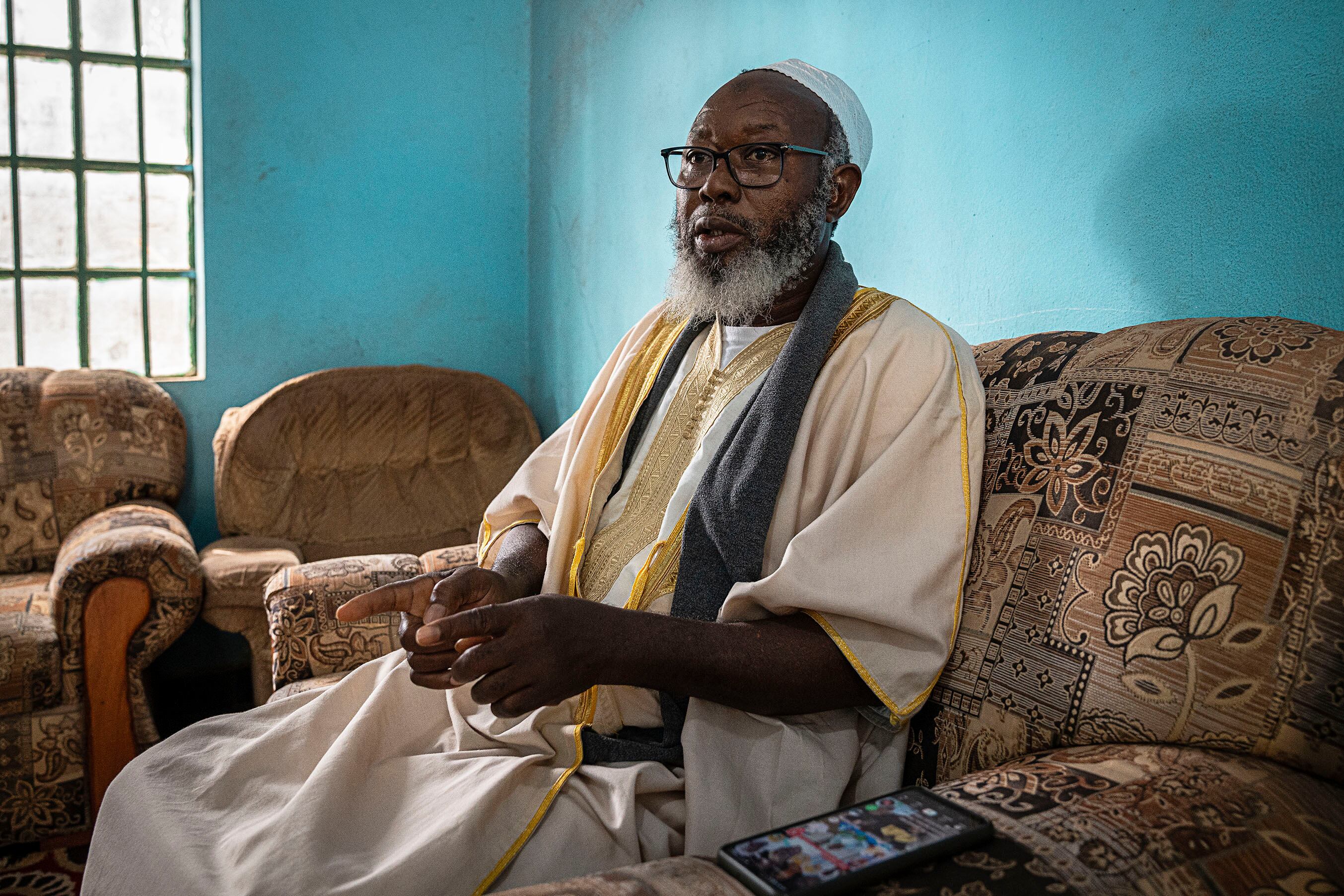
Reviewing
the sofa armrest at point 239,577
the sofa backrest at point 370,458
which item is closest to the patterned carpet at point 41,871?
the sofa armrest at point 239,577

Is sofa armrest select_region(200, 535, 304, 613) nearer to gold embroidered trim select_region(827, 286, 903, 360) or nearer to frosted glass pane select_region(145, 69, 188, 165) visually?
frosted glass pane select_region(145, 69, 188, 165)

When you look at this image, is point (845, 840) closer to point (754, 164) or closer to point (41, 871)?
point (754, 164)

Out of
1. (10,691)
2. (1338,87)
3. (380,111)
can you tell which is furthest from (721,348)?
(380,111)

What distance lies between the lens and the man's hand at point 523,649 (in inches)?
40.9

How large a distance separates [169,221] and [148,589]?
170 cm

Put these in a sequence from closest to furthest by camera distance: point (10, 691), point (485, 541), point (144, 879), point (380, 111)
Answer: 1. point (144, 879)
2. point (485, 541)
3. point (10, 691)
4. point (380, 111)

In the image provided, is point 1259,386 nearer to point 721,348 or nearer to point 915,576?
point 915,576

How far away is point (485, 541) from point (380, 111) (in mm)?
2477

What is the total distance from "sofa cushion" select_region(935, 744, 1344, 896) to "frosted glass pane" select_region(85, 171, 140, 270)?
3587mm

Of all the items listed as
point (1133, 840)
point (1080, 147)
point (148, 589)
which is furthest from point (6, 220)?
point (1133, 840)

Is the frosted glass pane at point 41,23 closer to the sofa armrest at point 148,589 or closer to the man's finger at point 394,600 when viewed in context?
the sofa armrest at point 148,589

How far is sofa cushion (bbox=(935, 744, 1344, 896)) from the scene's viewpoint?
77 centimetres

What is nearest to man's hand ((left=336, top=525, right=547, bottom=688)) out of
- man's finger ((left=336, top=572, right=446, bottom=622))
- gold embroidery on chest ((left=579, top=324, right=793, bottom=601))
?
man's finger ((left=336, top=572, right=446, bottom=622))

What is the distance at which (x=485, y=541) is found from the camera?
178 cm
